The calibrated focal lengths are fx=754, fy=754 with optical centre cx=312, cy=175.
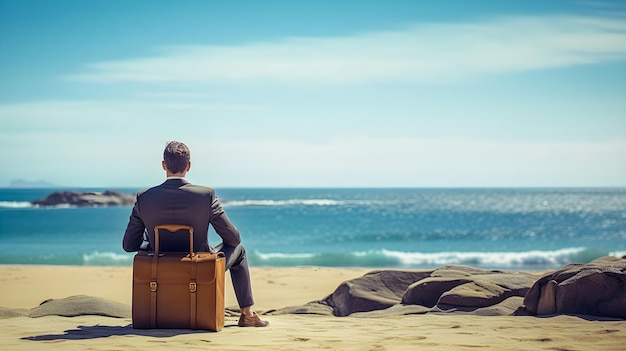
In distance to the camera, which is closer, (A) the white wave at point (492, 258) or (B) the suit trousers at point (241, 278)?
(B) the suit trousers at point (241, 278)

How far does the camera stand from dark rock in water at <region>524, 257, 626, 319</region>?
265 inches

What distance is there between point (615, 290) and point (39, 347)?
487 cm

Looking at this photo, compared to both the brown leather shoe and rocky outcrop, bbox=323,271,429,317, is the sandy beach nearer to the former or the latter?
the brown leather shoe

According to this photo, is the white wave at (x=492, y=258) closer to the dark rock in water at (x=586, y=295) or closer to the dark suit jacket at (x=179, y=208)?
the dark rock in water at (x=586, y=295)

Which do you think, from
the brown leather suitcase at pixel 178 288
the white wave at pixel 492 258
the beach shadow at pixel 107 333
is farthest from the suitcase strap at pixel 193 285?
the white wave at pixel 492 258

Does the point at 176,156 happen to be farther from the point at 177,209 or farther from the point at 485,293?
the point at 485,293

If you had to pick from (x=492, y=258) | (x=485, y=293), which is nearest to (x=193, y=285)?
(x=485, y=293)

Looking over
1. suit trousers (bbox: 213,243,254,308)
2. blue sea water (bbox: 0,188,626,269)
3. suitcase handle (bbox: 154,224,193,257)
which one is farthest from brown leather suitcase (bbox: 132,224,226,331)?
blue sea water (bbox: 0,188,626,269)

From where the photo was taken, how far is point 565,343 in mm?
5422

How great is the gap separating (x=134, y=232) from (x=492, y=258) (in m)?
22.2

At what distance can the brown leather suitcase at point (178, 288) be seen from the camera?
18.2ft

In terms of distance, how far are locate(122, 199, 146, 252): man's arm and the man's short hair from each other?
0.41 m

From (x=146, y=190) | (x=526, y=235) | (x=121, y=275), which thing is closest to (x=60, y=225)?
(x=526, y=235)

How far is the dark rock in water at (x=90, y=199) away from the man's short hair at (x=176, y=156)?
60.0 m
